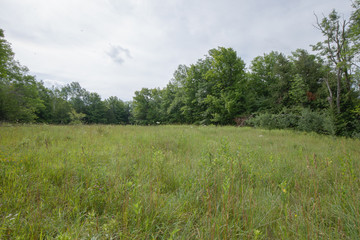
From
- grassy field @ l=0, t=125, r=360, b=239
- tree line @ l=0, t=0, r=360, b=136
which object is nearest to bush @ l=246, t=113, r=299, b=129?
tree line @ l=0, t=0, r=360, b=136

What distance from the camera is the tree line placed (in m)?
12.3

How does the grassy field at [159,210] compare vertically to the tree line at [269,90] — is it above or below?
below

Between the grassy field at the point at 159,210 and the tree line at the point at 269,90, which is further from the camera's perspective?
the tree line at the point at 269,90

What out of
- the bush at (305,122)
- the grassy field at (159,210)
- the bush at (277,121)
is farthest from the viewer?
the bush at (277,121)

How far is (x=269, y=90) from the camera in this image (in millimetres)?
22406

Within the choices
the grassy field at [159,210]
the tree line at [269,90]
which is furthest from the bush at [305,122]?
the grassy field at [159,210]

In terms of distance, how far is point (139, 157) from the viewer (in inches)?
124

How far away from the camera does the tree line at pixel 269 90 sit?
12.3 m

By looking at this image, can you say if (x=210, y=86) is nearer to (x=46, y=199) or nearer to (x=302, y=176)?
(x=302, y=176)

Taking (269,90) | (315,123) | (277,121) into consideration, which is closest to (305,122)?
→ (315,123)

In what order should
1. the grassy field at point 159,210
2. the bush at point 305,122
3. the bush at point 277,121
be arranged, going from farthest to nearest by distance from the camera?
the bush at point 277,121
the bush at point 305,122
the grassy field at point 159,210

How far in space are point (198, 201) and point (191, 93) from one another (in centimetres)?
2503

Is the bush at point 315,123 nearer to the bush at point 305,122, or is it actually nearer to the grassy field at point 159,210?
the bush at point 305,122

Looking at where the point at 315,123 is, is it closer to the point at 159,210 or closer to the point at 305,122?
the point at 305,122
